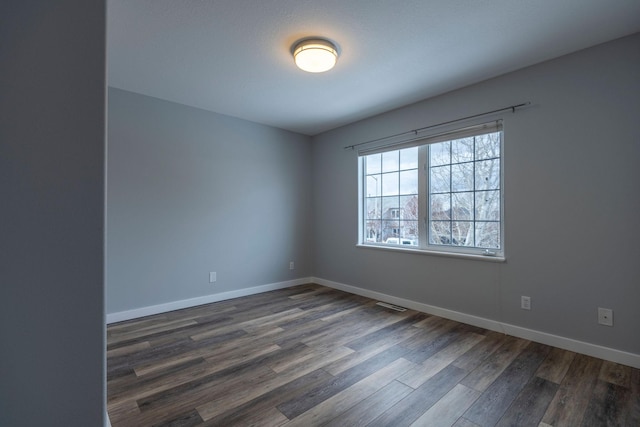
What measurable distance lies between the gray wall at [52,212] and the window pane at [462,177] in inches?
123

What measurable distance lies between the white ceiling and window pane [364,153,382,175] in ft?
3.06

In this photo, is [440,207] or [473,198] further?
[440,207]

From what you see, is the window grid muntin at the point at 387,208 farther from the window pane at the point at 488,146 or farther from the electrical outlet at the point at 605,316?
the electrical outlet at the point at 605,316

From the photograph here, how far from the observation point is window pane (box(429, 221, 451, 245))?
3240mm

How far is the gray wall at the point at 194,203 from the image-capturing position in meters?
3.13

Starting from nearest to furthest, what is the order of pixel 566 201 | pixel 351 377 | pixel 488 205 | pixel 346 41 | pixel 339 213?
pixel 351 377, pixel 346 41, pixel 566 201, pixel 488 205, pixel 339 213

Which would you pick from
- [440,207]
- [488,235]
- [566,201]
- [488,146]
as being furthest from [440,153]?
[566,201]

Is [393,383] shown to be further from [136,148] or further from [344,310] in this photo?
[136,148]

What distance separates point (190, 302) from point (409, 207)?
9.72ft

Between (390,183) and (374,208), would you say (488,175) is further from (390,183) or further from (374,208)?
(374,208)

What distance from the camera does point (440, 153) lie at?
131 inches

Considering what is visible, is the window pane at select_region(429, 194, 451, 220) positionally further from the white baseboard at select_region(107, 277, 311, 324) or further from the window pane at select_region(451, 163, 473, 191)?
the white baseboard at select_region(107, 277, 311, 324)

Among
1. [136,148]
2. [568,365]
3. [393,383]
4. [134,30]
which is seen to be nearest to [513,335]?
[568,365]

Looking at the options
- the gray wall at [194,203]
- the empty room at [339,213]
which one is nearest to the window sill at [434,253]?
the empty room at [339,213]
